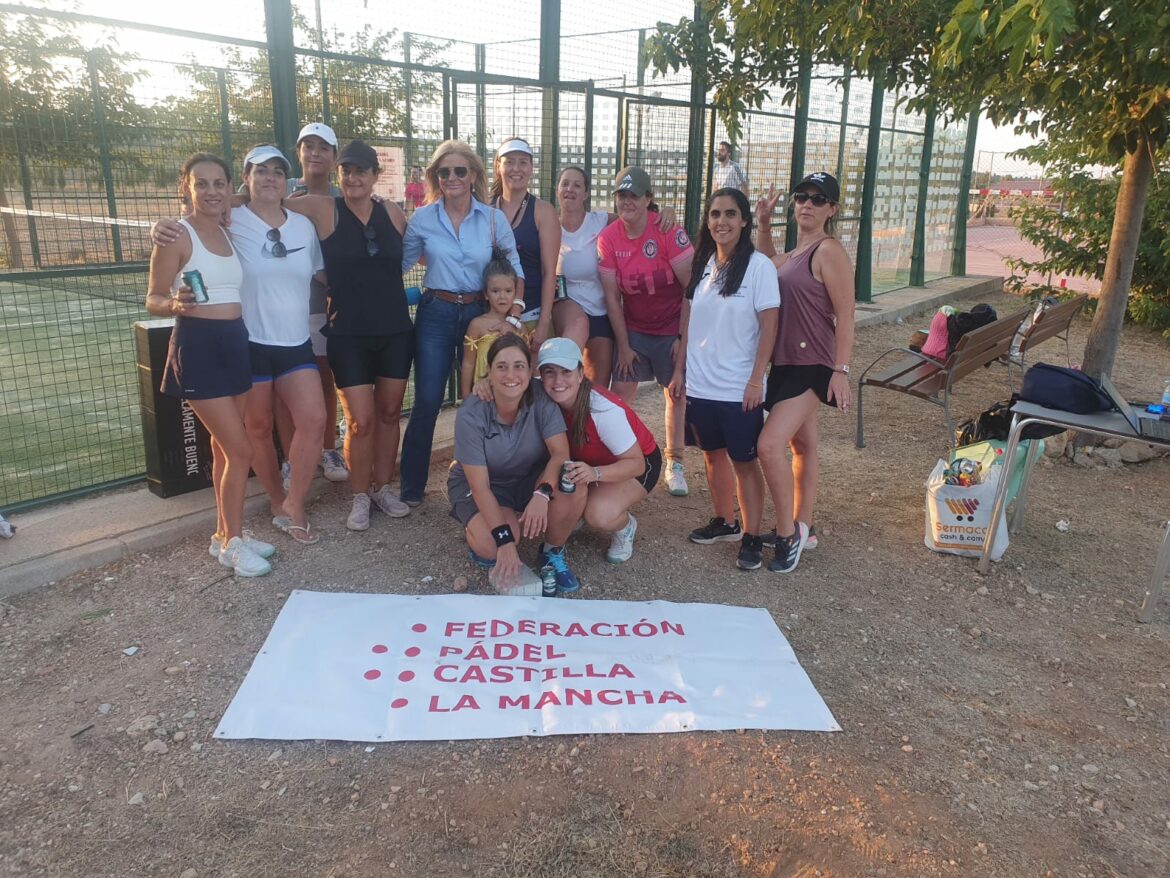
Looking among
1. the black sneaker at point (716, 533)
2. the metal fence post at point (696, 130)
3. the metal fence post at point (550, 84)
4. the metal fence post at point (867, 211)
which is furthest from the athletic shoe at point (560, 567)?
Result: the metal fence post at point (867, 211)

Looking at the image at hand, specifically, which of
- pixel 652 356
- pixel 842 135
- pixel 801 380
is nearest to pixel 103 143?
pixel 652 356

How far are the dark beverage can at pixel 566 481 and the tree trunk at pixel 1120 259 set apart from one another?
13.8 ft

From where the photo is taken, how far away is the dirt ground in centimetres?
241

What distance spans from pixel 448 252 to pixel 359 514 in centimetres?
135

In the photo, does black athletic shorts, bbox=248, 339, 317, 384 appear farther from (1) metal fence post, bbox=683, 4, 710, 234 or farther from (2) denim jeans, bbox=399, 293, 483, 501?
(1) metal fence post, bbox=683, 4, 710, 234

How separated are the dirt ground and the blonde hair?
1662 millimetres

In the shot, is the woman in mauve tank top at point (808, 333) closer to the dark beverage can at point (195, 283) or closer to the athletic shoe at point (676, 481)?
the athletic shoe at point (676, 481)

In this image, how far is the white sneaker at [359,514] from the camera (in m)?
4.38

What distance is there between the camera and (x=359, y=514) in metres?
4.40

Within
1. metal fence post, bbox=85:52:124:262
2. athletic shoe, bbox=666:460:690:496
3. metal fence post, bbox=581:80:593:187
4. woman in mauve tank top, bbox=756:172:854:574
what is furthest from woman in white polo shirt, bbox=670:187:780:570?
metal fence post, bbox=85:52:124:262

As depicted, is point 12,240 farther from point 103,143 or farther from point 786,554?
point 786,554

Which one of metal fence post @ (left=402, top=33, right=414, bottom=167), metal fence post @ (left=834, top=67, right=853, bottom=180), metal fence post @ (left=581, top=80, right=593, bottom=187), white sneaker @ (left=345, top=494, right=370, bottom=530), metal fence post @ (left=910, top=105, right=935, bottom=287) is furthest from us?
metal fence post @ (left=910, top=105, right=935, bottom=287)

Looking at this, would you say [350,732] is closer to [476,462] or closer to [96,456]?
[476,462]

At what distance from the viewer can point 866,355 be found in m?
9.03
